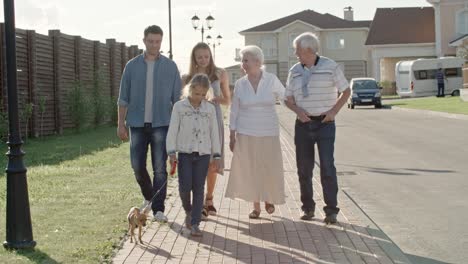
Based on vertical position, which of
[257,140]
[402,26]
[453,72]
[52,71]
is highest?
[402,26]

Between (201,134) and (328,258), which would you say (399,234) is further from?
(201,134)

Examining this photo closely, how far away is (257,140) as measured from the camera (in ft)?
29.8

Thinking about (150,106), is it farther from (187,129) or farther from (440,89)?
(440,89)

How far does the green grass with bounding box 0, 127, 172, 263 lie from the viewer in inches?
286

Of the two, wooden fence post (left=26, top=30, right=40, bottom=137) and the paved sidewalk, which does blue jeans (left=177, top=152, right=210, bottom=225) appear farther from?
wooden fence post (left=26, top=30, right=40, bottom=137)

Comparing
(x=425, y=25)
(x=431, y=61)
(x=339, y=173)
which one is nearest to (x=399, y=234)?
(x=339, y=173)

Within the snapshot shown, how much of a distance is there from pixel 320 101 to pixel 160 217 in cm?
204

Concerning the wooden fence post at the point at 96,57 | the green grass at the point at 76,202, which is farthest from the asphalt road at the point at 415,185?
the wooden fence post at the point at 96,57

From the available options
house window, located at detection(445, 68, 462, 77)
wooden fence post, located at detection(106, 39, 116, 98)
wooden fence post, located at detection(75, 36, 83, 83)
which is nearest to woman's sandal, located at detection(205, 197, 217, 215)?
wooden fence post, located at detection(75, 36, 83, 83)

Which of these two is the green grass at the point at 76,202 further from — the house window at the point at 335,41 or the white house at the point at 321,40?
the house window at the point at 335,41

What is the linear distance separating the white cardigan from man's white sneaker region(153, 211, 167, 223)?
1193 millimetres

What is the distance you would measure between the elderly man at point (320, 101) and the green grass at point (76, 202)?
2085 mm

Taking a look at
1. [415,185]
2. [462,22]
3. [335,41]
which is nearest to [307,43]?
[415,185]

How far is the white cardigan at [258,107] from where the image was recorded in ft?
29.6
